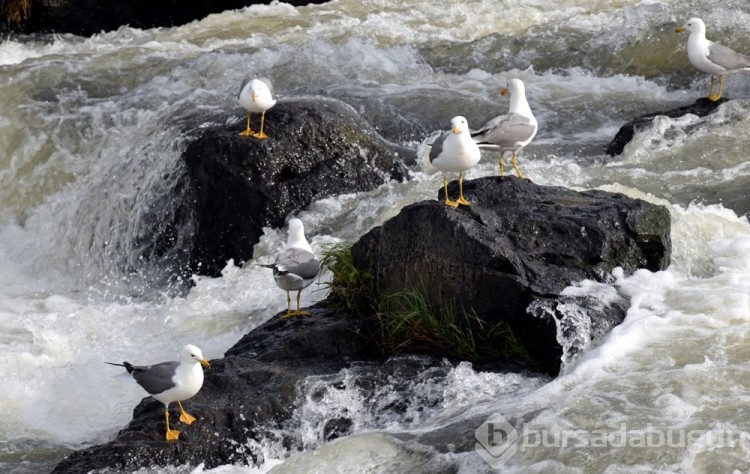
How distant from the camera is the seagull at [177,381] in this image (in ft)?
18.5

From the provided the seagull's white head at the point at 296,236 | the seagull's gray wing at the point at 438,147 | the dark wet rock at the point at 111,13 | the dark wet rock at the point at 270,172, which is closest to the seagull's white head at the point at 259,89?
the dark wet rock at the point at 270,172

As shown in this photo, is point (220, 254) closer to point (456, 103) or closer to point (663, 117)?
point (456, 103)

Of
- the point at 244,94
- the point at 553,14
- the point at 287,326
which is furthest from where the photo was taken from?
the point at 553,14

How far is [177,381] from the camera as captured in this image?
5.63m

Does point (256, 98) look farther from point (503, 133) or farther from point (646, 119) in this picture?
point (646, 119)

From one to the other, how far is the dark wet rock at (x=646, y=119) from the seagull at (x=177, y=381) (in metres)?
5.39

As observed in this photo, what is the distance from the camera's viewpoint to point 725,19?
12.8 m

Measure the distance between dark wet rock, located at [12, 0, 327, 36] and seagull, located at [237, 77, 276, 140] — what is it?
7.34 meters

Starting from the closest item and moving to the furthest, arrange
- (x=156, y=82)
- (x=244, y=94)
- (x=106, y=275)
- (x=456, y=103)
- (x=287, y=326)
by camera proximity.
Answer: (x=287, y=326)
(x=244, y=94)
(x=106, y=275)
(x=456, y=103)
(x=156, y=82)

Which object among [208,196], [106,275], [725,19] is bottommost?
[106,275]

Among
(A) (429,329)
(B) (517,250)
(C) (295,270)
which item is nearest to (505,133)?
(B) (517,250)

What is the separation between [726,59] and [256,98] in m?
4.63

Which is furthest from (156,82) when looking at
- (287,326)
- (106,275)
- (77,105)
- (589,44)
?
(287,326)

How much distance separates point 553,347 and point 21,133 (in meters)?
7.06
